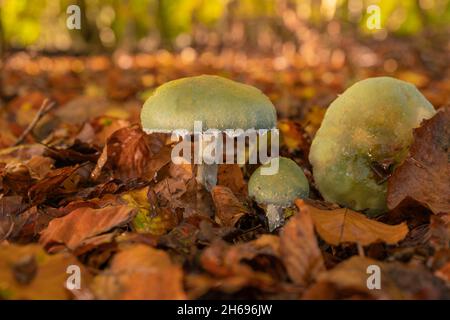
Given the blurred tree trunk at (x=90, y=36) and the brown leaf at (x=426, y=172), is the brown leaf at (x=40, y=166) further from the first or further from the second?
the blurred tree trunk at (x=90, y=36)

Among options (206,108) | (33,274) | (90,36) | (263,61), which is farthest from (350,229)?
(90,36)

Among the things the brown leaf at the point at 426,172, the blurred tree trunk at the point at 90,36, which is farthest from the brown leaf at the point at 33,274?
the blurred tree trunk at the point at 90,36

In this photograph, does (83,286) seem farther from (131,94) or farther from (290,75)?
(290,75)

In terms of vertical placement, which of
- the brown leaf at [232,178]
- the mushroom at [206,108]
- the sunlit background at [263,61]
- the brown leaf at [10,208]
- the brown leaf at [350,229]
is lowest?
the sunlit background at [263,61]

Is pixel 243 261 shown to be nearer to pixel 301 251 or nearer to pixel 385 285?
pixel 301 251

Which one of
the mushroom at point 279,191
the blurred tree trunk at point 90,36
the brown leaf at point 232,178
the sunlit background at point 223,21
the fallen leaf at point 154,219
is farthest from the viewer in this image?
the blurred tree trunk at point 90,36

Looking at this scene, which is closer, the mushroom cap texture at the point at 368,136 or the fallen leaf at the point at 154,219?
the fallen leaf at the point at 154,219
